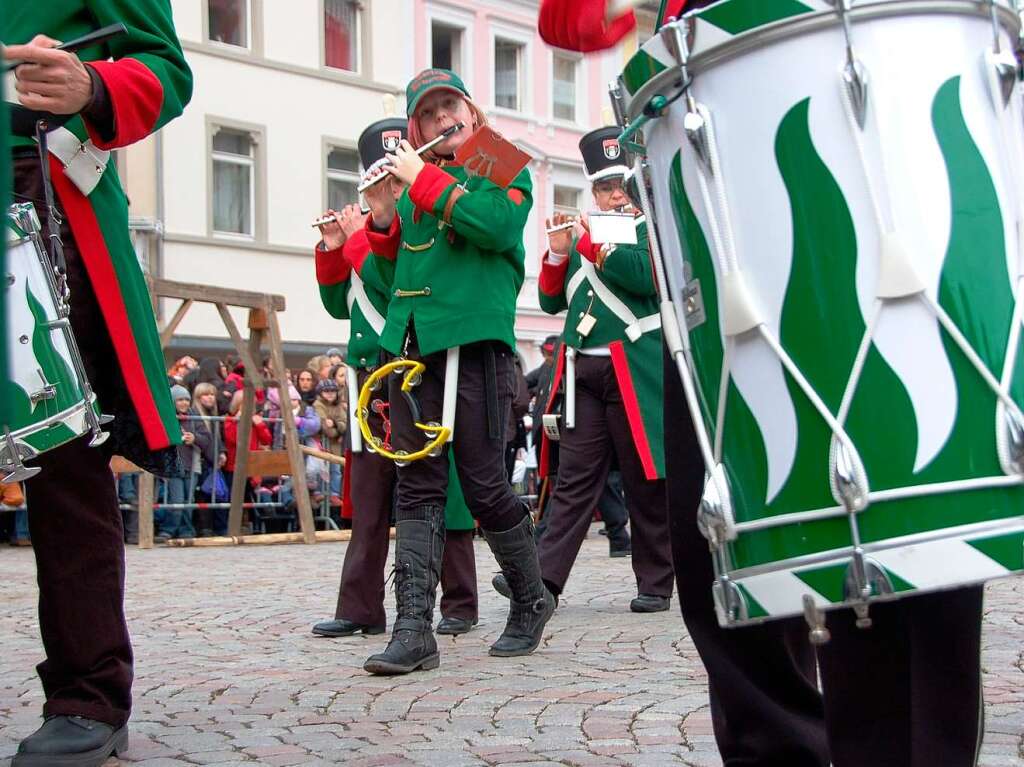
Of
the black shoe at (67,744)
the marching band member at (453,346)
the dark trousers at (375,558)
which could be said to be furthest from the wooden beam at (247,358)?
the black shoe at (67,744)

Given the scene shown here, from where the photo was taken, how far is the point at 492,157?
489 centimetres

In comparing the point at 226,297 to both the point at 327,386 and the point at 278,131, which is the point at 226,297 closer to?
the point at 327,386

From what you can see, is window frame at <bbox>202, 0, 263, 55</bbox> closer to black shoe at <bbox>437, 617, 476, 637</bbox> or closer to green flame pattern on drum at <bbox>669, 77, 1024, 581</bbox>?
black shoe at <bbox>437, 617, 476, 637</bbox>

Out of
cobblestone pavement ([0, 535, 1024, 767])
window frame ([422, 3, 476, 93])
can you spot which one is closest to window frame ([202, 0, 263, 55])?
window frame ([422, 3, 476, 93])

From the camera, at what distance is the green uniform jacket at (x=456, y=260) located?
4.91m

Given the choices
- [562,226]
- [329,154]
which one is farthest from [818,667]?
[329,154]

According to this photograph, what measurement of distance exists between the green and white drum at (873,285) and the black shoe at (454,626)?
3.94m

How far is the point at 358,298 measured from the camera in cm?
641

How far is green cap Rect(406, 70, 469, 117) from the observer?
17.0 ft

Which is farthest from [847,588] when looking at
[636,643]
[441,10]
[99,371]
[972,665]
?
[441,10]

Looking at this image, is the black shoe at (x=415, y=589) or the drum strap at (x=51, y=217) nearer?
the drum strap at (x=51, y=217)

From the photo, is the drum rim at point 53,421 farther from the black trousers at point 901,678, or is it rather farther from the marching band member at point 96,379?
the black trousers at point 901,678

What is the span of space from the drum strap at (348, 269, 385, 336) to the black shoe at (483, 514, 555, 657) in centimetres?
135

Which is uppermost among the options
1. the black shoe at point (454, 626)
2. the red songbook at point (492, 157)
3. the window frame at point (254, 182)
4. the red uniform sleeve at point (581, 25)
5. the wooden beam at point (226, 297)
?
the window frame at point (254, 182)
